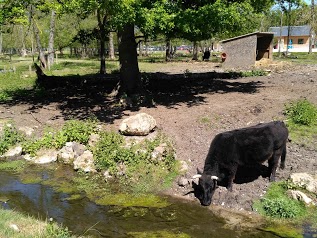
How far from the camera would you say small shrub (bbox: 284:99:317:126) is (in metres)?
12.1

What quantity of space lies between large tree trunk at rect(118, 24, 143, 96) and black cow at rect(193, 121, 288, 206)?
25.0 feet

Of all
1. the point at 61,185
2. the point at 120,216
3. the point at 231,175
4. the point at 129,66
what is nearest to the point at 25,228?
the point at 120,216

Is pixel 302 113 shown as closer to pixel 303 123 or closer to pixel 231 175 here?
pixel 303 123

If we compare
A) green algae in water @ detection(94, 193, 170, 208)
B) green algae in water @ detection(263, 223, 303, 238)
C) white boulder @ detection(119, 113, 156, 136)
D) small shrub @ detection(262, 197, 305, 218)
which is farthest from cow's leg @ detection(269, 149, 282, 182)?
white boulder @ detection(119, 113, 156, 136)

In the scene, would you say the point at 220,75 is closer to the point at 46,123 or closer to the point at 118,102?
the point at 118,102

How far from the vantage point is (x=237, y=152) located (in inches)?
356

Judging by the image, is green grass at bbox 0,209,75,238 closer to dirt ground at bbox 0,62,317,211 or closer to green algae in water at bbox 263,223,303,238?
dirt ground at bbox 0,62,317,211

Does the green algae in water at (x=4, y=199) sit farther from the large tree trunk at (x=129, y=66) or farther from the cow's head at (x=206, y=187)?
the large tree trunk at (x=129, y=66)

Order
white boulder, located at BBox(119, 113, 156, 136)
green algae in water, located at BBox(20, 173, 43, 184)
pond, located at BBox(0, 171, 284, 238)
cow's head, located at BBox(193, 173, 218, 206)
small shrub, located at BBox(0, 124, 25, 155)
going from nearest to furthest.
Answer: pond, located at BBox(0, 171, 284, 238) < cow's head, located at BBox(193, 173, 218, 206) < green algae in water, located at BBox(20, 173, 43, 184) < white boulder, located at BBox(119, 113, 156, 136) < small shrub, located at BBox(0, 124, 25, 155)

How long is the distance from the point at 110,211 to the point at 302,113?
7.37 meters

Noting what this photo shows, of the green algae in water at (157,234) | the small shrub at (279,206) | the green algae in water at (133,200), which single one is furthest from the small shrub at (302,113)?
the green algae in water at (157,234)

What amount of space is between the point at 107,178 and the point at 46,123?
4.49 m

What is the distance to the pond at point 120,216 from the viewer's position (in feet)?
24.9

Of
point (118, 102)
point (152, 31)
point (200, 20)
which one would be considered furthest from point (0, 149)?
point (200, 20)
